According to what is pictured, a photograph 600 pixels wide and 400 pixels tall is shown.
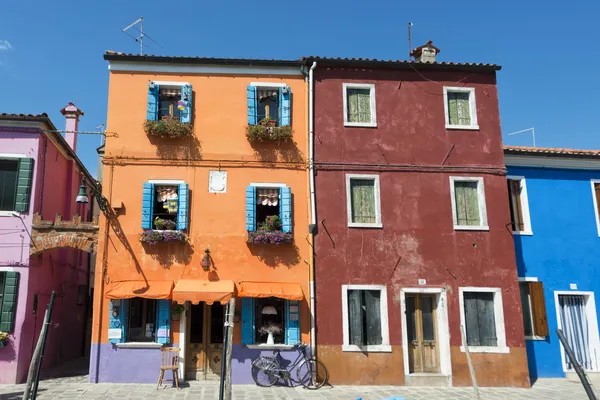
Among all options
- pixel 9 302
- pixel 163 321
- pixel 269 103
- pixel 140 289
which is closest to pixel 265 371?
pixel 163 321

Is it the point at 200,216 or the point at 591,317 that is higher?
the point at 200,216

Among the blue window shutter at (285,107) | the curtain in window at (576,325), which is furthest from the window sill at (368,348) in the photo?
the blue window shutter at (285,107)

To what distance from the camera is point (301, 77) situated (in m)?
14.6

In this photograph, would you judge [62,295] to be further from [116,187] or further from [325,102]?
[325,102]

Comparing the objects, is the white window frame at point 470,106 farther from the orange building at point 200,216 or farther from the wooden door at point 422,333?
the wooden door at point 422,333

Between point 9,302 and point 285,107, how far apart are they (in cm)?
897

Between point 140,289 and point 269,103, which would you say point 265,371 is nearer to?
point 140,289

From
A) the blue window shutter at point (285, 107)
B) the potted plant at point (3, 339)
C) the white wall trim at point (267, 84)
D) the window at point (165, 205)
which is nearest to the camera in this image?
the potted plant at point (3, 339)

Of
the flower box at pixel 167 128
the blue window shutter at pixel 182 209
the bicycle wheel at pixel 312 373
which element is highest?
the flower box at pixel 167 128

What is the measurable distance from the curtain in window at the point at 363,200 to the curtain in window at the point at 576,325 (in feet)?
21.2

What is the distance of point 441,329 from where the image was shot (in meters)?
13.6

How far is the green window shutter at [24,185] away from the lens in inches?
525

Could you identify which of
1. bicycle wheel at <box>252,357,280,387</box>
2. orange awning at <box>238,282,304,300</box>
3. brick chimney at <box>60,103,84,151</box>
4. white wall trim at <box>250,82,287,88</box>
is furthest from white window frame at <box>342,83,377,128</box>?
brick chimney at <box>60,103,84,151</box>

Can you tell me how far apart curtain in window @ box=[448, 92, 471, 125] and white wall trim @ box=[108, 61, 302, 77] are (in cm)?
470
